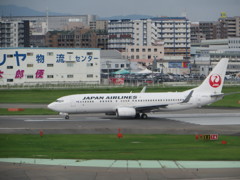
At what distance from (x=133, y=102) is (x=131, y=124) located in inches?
242

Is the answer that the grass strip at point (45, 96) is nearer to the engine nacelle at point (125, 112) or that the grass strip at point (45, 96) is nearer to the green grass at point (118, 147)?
the engine nacelle at point (125, 112)

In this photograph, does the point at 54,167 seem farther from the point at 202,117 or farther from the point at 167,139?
the point at 202,117

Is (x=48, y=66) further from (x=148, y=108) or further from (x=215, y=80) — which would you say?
(x=215, y=80)

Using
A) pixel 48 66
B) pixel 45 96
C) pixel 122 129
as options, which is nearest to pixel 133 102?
pixel 122 129

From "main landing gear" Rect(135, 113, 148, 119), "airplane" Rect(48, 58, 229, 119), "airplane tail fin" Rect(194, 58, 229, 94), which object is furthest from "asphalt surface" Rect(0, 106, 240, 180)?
"airplane tail fin" Rect(194, 58, 229, 94)

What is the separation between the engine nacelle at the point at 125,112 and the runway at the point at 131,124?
722mm

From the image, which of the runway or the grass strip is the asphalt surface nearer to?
A: the runway

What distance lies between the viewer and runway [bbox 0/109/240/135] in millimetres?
51750

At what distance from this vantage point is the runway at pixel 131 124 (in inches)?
2037

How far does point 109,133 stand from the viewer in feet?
166

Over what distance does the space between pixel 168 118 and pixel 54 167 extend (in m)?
31.3

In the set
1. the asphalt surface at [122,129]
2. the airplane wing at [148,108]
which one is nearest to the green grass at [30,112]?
the asphalt surface at [122,129]

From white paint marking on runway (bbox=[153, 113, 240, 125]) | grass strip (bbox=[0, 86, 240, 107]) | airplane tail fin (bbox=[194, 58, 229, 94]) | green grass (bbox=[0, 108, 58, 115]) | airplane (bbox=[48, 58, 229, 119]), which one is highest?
airplane tail fin (bbox=[194, 58, 229, 94])

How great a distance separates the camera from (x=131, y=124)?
57.7 meters
